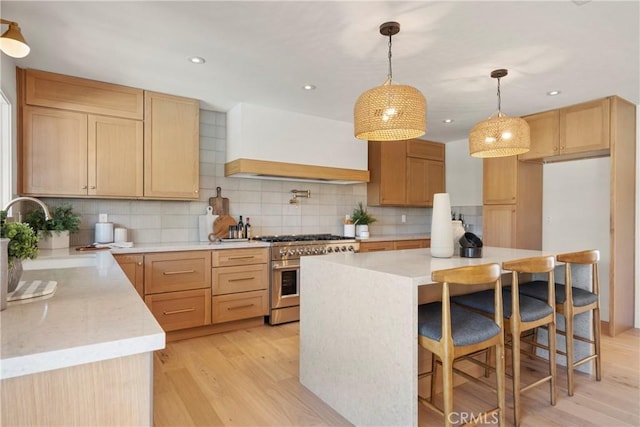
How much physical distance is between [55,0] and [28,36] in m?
0.59

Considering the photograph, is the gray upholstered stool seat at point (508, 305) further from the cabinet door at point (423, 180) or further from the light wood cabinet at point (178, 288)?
the cabinet door at point (423, 180)

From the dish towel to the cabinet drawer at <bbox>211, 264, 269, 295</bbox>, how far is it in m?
1.91

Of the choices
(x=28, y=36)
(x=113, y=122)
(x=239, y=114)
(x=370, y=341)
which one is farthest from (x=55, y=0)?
(x=370, y=341)

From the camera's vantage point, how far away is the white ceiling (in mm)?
1935

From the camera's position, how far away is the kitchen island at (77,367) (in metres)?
0.71

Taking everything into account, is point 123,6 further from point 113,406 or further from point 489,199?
point 489,199

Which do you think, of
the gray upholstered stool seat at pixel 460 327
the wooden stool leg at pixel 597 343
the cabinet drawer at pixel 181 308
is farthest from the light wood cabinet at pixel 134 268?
the wooden stool leg at pixel 597 343

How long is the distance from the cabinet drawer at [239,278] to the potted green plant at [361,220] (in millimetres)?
1530

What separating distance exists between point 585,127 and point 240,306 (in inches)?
151

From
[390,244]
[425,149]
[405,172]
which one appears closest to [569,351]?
[390,244]

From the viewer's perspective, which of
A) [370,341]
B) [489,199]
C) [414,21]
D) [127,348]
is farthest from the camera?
[489,199]

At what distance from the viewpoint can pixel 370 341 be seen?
176cm

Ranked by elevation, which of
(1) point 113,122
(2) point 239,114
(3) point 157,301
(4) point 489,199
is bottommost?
(3) point 157,301

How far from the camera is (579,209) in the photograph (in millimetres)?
3881
